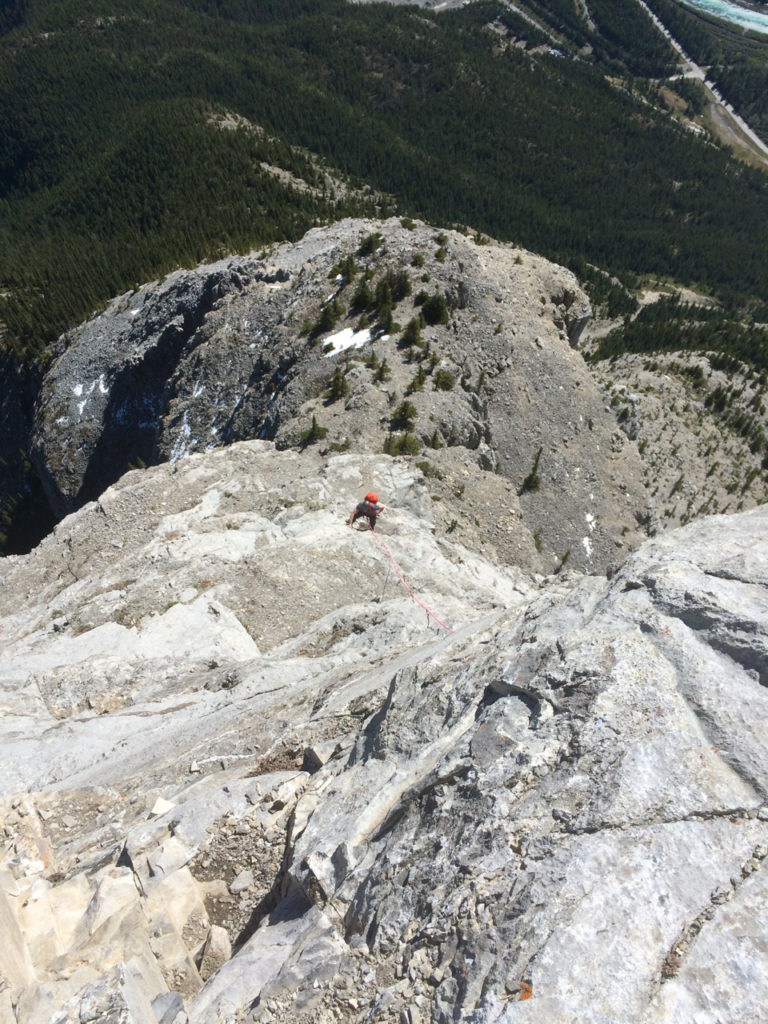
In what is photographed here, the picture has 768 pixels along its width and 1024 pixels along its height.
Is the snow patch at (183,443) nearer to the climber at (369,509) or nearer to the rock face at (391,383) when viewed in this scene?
the rock face at (391,383)

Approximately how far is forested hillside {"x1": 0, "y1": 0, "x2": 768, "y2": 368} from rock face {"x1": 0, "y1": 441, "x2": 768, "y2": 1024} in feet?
216

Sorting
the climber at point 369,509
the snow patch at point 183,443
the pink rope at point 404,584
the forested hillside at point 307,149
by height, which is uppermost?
the forested hillside at point 307,149

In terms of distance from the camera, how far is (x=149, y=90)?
14350cm

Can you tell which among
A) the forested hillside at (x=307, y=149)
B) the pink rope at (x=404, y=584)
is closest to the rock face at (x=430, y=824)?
the pink rope at (x=404, y=584)

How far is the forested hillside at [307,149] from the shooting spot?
87062 mm

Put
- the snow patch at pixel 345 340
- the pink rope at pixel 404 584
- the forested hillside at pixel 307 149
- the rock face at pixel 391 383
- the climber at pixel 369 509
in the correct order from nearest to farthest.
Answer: the pink rope at pixel 404 584 < the climber at pixel 369 509 < the rock face at pixel 391 383 < the snow patch at pixel 345 340 < the forested hillside at pixel 307 149

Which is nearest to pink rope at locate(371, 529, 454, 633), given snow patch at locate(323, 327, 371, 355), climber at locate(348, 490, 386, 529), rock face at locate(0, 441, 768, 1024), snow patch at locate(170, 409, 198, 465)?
climber at locate(348, 490, 386, 529)

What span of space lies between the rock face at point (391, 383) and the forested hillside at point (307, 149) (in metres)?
25.6

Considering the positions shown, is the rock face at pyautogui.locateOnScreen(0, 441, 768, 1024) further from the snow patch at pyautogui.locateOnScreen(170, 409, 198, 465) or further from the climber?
the snow patch at pyautogui.locateOnScreen(170, 409, 198, 465)

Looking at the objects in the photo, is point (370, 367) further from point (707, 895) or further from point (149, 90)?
point (149, 90)

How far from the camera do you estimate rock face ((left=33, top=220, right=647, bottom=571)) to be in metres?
31.4

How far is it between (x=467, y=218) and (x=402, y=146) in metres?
35.2

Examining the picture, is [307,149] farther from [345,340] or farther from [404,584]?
[404,584]

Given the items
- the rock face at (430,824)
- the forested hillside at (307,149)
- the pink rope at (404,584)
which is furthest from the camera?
the forested hillside at (307,149)
